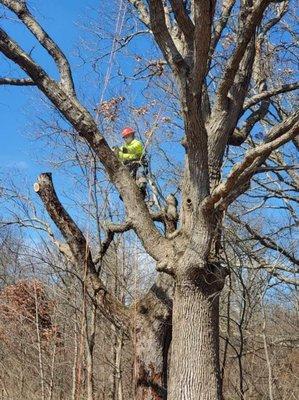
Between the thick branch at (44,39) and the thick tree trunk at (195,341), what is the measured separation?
2.56m

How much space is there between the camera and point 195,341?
14.9 feet

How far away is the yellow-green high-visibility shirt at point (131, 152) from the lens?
6.21 m

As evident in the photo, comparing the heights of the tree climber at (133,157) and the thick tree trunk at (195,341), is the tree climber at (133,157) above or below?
above

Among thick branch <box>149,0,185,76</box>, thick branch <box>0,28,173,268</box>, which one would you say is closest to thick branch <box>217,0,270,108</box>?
thick branch <box>149,0,185,76</box>

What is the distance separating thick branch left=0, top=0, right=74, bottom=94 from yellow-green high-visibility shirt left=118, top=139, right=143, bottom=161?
106 centimetres

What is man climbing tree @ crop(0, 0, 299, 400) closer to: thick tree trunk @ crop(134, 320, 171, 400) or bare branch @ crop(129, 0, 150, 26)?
thick tree trunk @ crop(134, 320, 171, 400)

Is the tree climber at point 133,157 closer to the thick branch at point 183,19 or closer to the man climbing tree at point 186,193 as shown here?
the man climbing tree at point 186,193

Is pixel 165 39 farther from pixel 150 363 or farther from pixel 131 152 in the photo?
pixel 150 363

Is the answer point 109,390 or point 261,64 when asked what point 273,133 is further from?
point 109,390

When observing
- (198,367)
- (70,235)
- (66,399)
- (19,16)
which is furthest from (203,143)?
(66,399)

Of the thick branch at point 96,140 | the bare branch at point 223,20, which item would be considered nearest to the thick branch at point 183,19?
the bare branch at point 223,20

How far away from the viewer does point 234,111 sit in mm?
5523

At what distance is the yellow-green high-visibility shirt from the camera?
6.21m

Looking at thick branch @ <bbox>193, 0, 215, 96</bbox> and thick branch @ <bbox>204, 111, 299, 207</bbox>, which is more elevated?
thick branch @ <bbox>193, 0, 215, 96</bbox>
